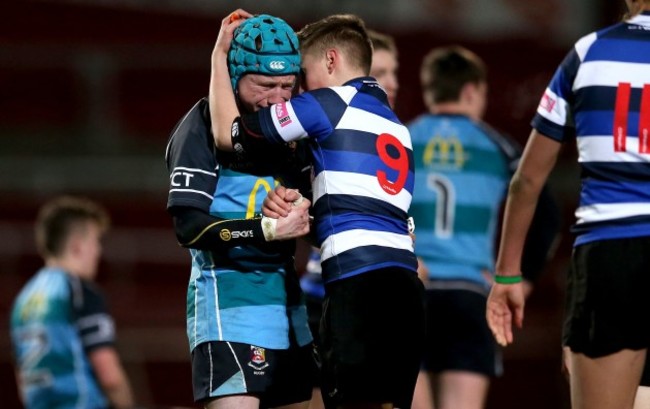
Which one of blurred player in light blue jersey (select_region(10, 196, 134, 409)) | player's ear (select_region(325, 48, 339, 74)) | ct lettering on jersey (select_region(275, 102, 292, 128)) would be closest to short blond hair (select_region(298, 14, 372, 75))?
player's ear (select_region(325, 48, 339, 74))

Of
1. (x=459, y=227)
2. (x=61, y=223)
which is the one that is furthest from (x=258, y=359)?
(x=61, y=223)

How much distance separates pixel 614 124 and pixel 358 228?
0.84 metres

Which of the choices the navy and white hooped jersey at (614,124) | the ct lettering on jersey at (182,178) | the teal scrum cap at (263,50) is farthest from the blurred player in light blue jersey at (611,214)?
the ct lettering on jersey at (182,178)

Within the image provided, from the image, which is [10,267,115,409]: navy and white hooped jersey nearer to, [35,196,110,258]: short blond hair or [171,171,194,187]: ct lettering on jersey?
[35,196,110,258]: short blond hair

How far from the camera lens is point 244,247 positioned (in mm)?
4414

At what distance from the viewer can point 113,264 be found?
38.5ft

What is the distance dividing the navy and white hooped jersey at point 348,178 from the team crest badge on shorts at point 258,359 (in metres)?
0.40

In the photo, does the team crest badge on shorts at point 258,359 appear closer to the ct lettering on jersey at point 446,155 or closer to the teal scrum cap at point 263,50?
the teal scrum cap at point 263,50

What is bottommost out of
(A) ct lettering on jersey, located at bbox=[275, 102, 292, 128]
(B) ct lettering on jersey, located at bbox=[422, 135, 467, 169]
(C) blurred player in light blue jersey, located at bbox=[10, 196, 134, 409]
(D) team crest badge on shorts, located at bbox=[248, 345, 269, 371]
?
(C) blurred player in light blue jersey, located at bbox=[10, 196, 134, 409]

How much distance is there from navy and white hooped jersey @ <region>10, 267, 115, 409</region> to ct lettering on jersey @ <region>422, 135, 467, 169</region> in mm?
2095

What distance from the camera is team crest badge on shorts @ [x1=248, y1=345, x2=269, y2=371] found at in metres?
4.34

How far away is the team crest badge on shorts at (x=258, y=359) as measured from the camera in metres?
4.34

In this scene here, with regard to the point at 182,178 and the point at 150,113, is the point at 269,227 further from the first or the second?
the point at 150,113

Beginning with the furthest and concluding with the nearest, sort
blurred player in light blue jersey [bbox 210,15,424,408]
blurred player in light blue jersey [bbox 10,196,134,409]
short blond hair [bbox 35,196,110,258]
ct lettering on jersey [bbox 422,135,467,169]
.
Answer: short blond hair [bbox 35,196,110,258], blurred player in light blue jersey [bbox 10,196,134,409], ct lettering on jersey [bbox 422,135,467,169], blurred player in light blue jersey [bbox 210,15,424,408]
